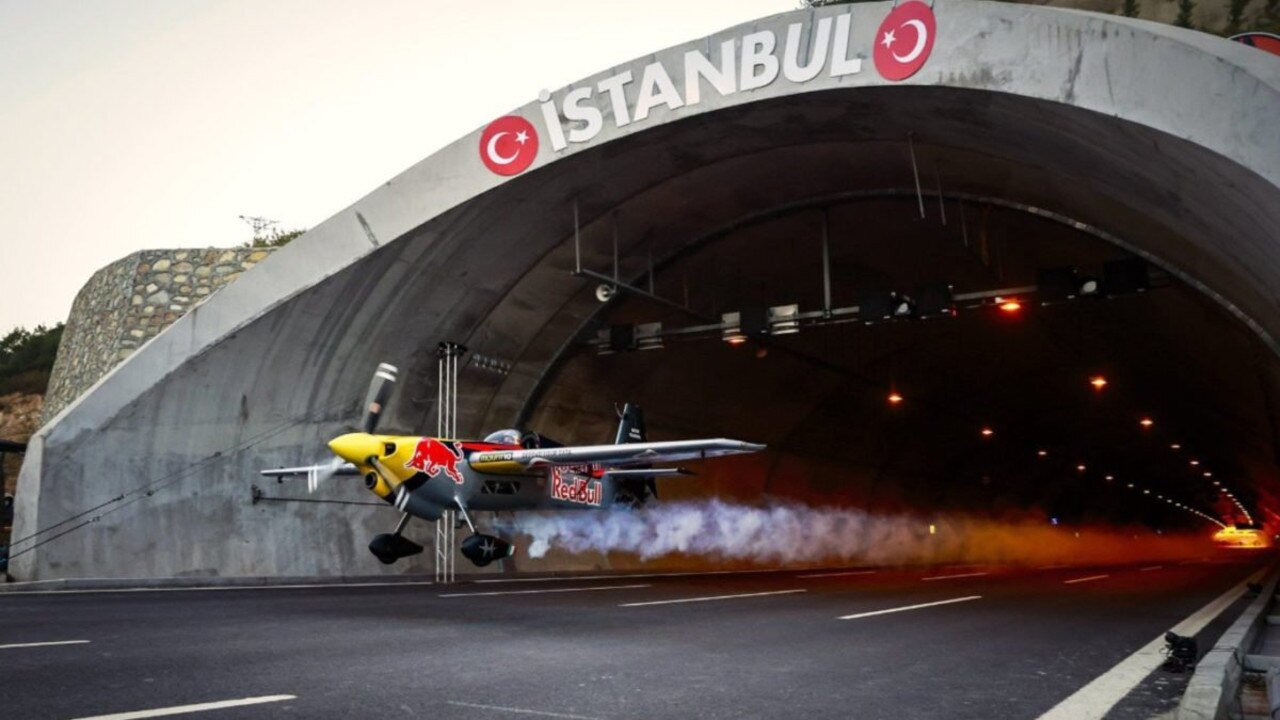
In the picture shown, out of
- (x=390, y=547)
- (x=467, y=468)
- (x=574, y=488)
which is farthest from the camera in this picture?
(x=574, y=488)

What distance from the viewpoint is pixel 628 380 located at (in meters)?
28.6

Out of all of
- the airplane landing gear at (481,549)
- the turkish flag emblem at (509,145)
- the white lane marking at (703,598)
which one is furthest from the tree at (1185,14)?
the airplane landing gear at (481,549)

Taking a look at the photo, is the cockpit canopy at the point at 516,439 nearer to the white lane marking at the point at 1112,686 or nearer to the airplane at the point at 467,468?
the airplane at the point at 467,468

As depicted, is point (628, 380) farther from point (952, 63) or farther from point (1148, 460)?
point (1148, 460)

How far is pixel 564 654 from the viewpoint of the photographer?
8570 mm

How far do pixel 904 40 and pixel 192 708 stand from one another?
1333cm

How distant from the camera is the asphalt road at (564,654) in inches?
243

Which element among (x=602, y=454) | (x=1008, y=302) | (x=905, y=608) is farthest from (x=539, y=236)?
(x=905, y=608)

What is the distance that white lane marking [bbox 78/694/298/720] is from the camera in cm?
542

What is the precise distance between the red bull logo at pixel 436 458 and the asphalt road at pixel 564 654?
2.15 metres

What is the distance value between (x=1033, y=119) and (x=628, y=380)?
15805 mm

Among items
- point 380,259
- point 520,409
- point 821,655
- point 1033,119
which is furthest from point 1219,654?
point 520,409

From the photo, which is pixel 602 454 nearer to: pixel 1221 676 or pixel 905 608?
pixel 905 608

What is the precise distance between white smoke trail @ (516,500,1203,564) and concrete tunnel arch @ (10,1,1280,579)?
5.65 metres
